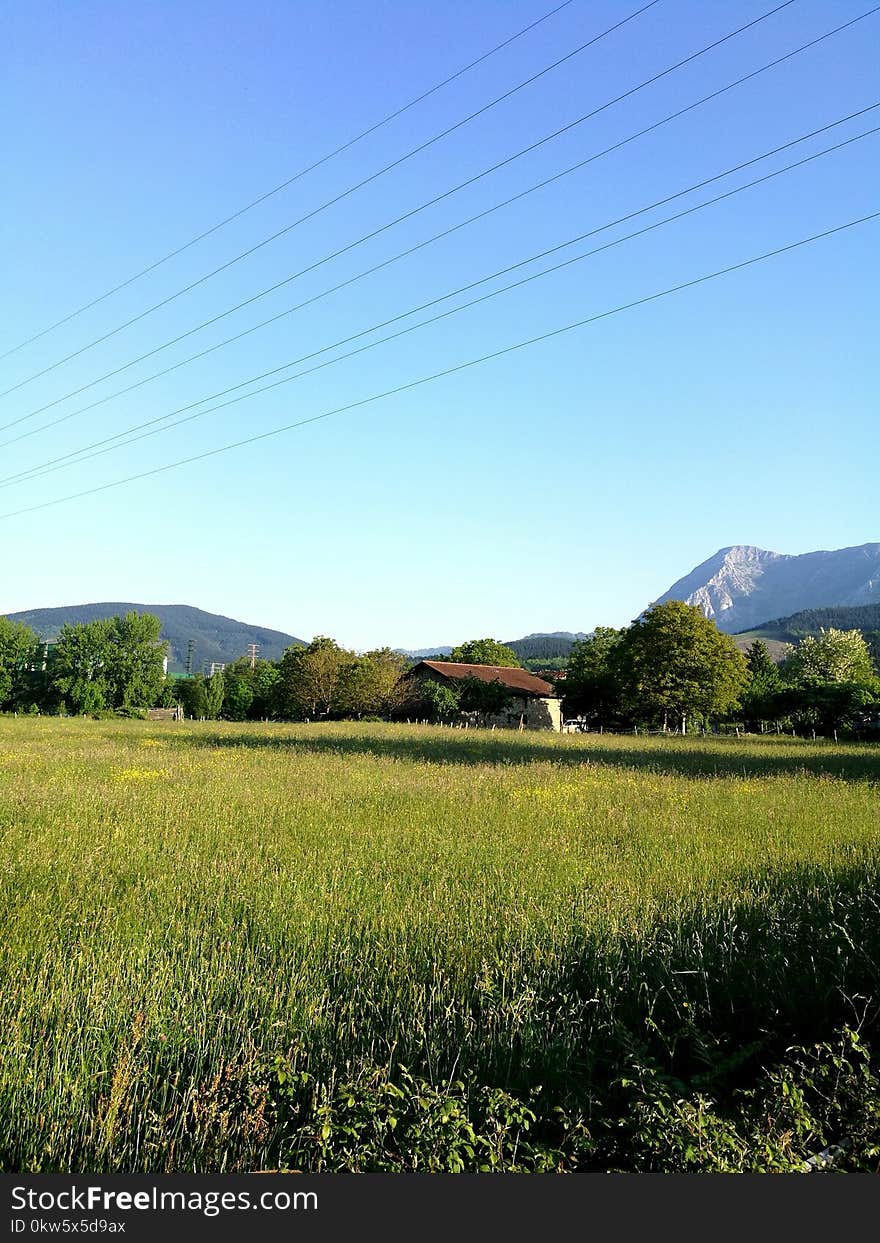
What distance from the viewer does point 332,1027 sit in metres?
4.55

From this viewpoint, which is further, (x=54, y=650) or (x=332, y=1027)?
(x=54, y=650)

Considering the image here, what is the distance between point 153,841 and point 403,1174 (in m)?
7.75

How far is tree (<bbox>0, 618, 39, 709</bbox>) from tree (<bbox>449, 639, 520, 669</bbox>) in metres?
63.2

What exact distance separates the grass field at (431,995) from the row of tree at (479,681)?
2184 inches

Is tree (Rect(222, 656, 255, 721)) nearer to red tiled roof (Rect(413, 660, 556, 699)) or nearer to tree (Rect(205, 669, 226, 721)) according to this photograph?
tree (Rect(205, 669, 226, 721))

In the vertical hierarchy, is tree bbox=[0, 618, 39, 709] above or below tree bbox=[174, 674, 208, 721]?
above

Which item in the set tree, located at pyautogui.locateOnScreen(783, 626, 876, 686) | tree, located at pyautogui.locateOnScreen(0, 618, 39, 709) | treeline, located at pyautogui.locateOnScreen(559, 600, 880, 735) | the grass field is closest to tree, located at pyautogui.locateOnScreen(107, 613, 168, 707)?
tree, located at pyautogui.locateOnScreen(0, 618, 39, 709)

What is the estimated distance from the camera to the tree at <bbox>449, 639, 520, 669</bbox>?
117 metres

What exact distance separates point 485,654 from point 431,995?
113 m

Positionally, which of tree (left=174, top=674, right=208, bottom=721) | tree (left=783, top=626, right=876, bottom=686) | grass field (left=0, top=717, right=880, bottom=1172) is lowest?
tree (left=174, top=674, right=208, bottom=721)

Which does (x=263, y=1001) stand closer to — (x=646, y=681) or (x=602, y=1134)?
(x=602, y=1134)

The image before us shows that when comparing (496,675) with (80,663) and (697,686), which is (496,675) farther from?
(80,663)

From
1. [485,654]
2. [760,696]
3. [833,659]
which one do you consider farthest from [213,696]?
[833,659]

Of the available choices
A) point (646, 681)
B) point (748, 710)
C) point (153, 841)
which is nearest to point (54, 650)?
point (646, 681)
